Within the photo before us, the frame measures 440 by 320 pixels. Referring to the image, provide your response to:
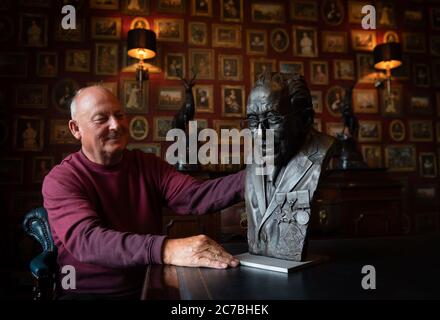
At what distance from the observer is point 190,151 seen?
4.39m

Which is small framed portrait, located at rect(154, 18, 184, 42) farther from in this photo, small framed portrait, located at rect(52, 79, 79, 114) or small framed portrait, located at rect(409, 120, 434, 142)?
small framed portrait, located at rect(409, 120, 434, 142)

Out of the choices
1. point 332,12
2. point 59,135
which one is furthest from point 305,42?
point 59,135

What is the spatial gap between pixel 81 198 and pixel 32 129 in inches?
138

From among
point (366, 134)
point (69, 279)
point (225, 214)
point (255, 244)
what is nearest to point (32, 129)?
point (225, 214)

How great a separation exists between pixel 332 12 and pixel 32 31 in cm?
442

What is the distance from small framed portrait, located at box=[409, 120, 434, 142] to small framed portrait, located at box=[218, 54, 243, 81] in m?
2.87

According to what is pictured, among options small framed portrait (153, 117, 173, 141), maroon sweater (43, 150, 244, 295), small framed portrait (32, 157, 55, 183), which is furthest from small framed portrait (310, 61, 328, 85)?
small framed portrait (32, 157, 55, 183)

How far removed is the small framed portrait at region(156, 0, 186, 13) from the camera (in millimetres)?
4898

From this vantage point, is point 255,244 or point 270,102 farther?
point 255,244

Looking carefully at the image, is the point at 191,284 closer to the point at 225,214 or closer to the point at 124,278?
the point at 124,278

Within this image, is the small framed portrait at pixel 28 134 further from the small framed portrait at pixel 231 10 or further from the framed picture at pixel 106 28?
the small framed portrait at pixel 231 10

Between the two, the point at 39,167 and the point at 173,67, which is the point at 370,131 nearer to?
the point at 173,67

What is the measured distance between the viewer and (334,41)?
5270 millimetres

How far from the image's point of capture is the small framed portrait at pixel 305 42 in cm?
515
